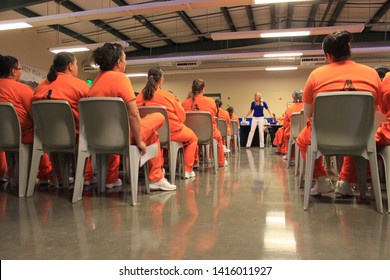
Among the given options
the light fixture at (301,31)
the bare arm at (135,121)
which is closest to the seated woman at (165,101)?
the bare arm at (135,121)

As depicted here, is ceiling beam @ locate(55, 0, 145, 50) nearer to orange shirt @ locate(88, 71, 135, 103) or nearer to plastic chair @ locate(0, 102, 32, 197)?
plastic chair @ locate(0, 102, 32, 197)

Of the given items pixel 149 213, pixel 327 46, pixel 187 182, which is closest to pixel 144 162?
pixel 149 213

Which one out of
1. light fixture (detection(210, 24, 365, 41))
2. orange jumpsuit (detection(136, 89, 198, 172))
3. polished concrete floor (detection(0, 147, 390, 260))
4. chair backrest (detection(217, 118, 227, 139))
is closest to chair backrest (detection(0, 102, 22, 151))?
polished concrete floor (detection(0, 147, 390, 260))

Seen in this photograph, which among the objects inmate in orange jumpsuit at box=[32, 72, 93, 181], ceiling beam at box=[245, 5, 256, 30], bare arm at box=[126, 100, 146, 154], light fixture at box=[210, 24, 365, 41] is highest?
ceiling beam at box=[245, 5, 256, 30]

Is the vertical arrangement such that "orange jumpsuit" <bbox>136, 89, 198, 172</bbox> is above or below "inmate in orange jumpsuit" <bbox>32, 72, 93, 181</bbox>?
below

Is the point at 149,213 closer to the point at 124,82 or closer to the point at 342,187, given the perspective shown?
the point at 124,82

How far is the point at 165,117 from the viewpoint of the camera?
3035 mm

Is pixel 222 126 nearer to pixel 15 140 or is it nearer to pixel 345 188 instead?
pixel 345 188

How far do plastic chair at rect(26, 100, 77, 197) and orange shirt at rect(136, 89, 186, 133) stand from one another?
0.84 m

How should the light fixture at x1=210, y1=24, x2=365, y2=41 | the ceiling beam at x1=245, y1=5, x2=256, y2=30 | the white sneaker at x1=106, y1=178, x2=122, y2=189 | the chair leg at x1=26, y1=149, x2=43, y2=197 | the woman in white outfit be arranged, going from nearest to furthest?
1. the chair leg at x1=26, y1=149, x2=43, y2=197
2. the white sneaker at x1=106, y1=178, x2=122, y2=189
3. the light fixture at x1=210, y1=24, x2=365, y2=41
4. the woman in white outfit
5. the ceiling beam at x1=245, y1=5, x2=256, y2=30

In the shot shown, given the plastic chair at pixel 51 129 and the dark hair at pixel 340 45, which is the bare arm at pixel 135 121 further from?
the dark hair at pixel 340 45

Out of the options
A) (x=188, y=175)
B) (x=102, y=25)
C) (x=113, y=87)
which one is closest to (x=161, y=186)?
(x=188, y=175)

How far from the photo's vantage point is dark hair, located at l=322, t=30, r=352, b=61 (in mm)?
2357

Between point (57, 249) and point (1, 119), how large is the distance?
176 cm
